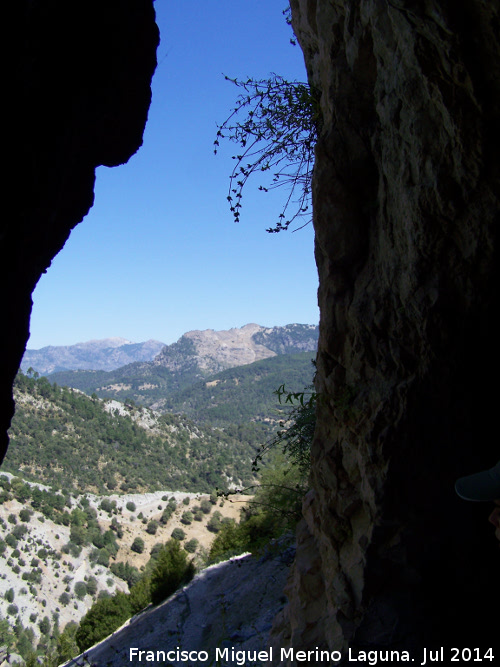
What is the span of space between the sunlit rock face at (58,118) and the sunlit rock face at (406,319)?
3.91 m

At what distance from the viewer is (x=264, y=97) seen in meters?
4.88

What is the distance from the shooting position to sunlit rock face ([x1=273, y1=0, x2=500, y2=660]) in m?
2.69

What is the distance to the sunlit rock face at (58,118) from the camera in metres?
5.59

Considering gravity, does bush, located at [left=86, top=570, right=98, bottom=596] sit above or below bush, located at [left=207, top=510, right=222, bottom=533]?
below

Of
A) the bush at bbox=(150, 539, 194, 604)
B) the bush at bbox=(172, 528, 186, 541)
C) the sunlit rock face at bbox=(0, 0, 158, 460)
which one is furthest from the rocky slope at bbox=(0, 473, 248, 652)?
the sunlit rock face at bbox=(0, 0, 158, 460)

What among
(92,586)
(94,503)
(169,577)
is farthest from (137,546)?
(169,577)

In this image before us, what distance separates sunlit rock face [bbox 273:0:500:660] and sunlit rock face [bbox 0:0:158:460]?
391cm

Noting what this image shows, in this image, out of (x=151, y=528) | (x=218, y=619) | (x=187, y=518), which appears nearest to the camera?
(x=218, y=619)

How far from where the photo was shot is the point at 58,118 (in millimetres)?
6551

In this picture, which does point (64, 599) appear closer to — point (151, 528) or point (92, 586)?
point (92, 586)

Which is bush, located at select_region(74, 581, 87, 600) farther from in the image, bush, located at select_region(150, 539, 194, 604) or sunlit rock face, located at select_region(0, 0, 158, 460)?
sunlit rock face, located at select_region(0, 0, 158, 460)

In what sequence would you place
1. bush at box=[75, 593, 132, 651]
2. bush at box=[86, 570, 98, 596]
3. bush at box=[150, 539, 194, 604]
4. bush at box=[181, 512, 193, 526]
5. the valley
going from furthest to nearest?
1. bush at box=[181, 512, 193, 526]
2. bush at box=[86, 570, 98, 596]
3. the valley
4. bush at box=[75, 593, 132, 651]
5. bush at box=[150, 539, 194, 604]

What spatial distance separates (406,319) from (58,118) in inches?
241

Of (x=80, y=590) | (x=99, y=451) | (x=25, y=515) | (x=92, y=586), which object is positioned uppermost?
(x=99, y=451)
